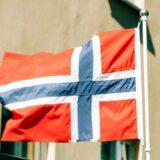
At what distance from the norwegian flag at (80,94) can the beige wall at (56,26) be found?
0.77 meters

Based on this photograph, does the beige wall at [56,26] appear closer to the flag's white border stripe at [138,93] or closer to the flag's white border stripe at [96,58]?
the flag's white border stripe at [96,58]

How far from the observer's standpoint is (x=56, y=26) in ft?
35.8

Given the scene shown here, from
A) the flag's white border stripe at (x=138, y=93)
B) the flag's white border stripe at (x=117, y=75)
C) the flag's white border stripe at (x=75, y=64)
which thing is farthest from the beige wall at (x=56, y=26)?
the flag's white border stripe at (x=138, y=93)

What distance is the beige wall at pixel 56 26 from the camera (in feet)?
34.2

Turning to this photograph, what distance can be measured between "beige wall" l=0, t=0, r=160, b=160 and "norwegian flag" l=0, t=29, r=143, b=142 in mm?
767

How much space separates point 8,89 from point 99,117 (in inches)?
46.7

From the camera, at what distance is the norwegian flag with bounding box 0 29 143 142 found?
9.31 meters

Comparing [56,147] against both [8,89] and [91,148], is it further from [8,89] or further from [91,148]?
[8,89]

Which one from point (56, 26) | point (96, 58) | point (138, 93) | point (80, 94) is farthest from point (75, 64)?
point (56, 26)

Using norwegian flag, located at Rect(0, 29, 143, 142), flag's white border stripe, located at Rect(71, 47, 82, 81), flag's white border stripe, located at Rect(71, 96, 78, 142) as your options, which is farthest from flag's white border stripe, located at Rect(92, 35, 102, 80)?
flag's white border stripe, located at Rect(71, 96, 78, 142)

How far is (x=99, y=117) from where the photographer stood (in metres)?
9.35

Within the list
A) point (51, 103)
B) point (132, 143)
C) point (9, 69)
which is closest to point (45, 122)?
point (51, 103)

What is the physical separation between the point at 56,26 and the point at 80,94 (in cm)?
171

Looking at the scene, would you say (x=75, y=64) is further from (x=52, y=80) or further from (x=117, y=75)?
(x=117, y=75)
